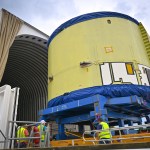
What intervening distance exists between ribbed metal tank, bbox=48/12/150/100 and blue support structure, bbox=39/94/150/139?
1.21m

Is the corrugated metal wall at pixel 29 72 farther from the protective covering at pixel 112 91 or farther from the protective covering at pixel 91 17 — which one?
the protective covering at pixel 112 91

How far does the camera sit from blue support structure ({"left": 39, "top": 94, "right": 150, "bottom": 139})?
9008 mm

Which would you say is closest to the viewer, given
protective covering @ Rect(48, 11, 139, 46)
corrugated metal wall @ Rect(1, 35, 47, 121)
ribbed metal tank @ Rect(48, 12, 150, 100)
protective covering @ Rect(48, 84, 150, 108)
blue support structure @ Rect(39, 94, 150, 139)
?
blue support structure @ Rect(39, 94, 150, 139)

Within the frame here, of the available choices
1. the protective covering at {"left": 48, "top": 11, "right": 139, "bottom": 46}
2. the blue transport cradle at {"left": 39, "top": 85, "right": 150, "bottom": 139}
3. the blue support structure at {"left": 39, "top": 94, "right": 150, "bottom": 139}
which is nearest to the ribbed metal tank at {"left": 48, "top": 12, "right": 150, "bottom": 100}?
the protective covering at {"left": 48, "top": 11, "right": 139, "bottom": 46}

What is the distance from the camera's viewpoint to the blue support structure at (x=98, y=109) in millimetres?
9008

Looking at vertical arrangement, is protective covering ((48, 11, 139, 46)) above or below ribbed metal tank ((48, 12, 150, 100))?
above

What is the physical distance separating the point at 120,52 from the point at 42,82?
34.2ft

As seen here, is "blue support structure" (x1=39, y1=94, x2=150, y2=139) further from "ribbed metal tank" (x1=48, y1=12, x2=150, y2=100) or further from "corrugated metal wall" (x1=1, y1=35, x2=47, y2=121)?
"corrugated metal wall" (x1=1, y1=35, x2=47, y2=121)

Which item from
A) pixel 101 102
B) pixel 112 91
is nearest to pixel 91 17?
pixel 112 91

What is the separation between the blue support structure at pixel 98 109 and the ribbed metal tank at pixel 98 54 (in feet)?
3.96

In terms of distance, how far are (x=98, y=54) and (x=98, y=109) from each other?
3604 millimetres

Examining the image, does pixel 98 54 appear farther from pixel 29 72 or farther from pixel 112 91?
pixel 29 72

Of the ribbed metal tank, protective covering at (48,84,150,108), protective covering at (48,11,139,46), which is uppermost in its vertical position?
protective covering at (48,11,139,46)

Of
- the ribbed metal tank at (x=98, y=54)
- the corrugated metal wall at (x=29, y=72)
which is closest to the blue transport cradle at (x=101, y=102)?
the ribbed metal tank at (x=98, y=54)
